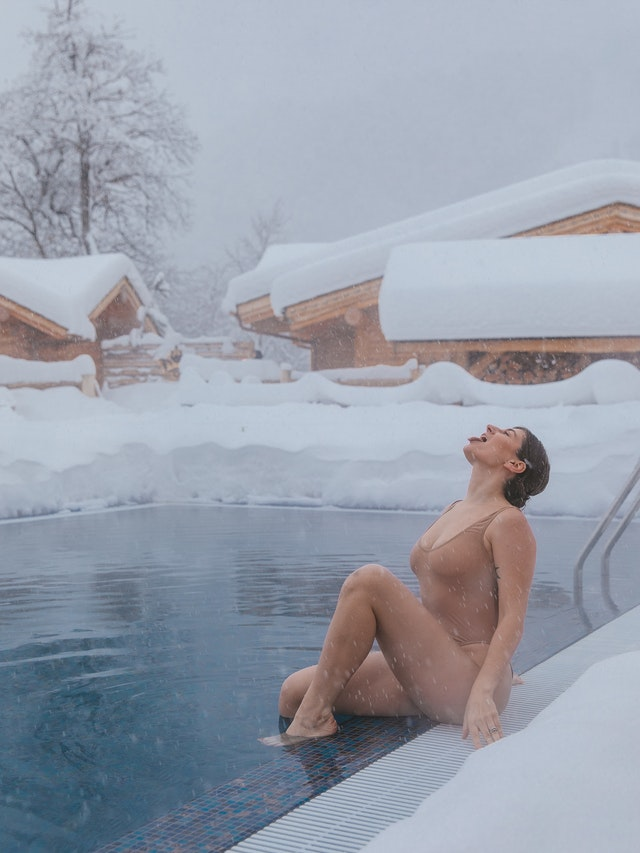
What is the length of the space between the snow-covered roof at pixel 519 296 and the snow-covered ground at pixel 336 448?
1.57 metres

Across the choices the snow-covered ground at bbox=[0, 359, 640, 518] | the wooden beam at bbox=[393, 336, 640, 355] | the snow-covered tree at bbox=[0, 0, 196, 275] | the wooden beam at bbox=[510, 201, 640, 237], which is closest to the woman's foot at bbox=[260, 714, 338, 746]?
the snow-covered ground at bbox=[0, 359, 640, 518]

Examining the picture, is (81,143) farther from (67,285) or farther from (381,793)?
(381,793)

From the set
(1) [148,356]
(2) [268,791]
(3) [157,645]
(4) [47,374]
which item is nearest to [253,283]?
(4) [47,374]

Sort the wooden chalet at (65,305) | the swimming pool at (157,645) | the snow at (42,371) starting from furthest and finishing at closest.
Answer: the wooden chalet at (65,305) → the snow at (42,371) → the swimming pool at (157,645)

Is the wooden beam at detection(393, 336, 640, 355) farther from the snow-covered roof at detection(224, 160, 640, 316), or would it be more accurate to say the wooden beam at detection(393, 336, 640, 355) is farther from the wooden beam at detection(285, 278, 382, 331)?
the snow-covered roof at detection(224, 160, 640, 316)

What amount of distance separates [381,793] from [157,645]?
86.1 inches

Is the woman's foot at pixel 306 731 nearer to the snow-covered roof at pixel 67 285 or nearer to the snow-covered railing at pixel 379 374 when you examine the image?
the snow-covered railing at pixel 379 374

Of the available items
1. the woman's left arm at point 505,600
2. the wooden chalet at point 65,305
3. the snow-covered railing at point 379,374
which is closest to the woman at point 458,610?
the woman's left arm at point 505,600

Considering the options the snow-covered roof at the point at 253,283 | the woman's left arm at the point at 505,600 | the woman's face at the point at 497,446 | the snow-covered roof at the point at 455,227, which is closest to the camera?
the woman's left arm at the point at 505,600

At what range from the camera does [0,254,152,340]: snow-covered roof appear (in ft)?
57.8

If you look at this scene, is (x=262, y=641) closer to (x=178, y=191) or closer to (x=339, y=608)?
(x=339, y=608)

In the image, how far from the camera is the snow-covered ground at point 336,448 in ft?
35.1

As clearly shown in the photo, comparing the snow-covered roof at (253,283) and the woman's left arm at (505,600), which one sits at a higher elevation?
the snow-covered roof at (253,283)

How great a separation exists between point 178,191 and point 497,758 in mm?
31420
